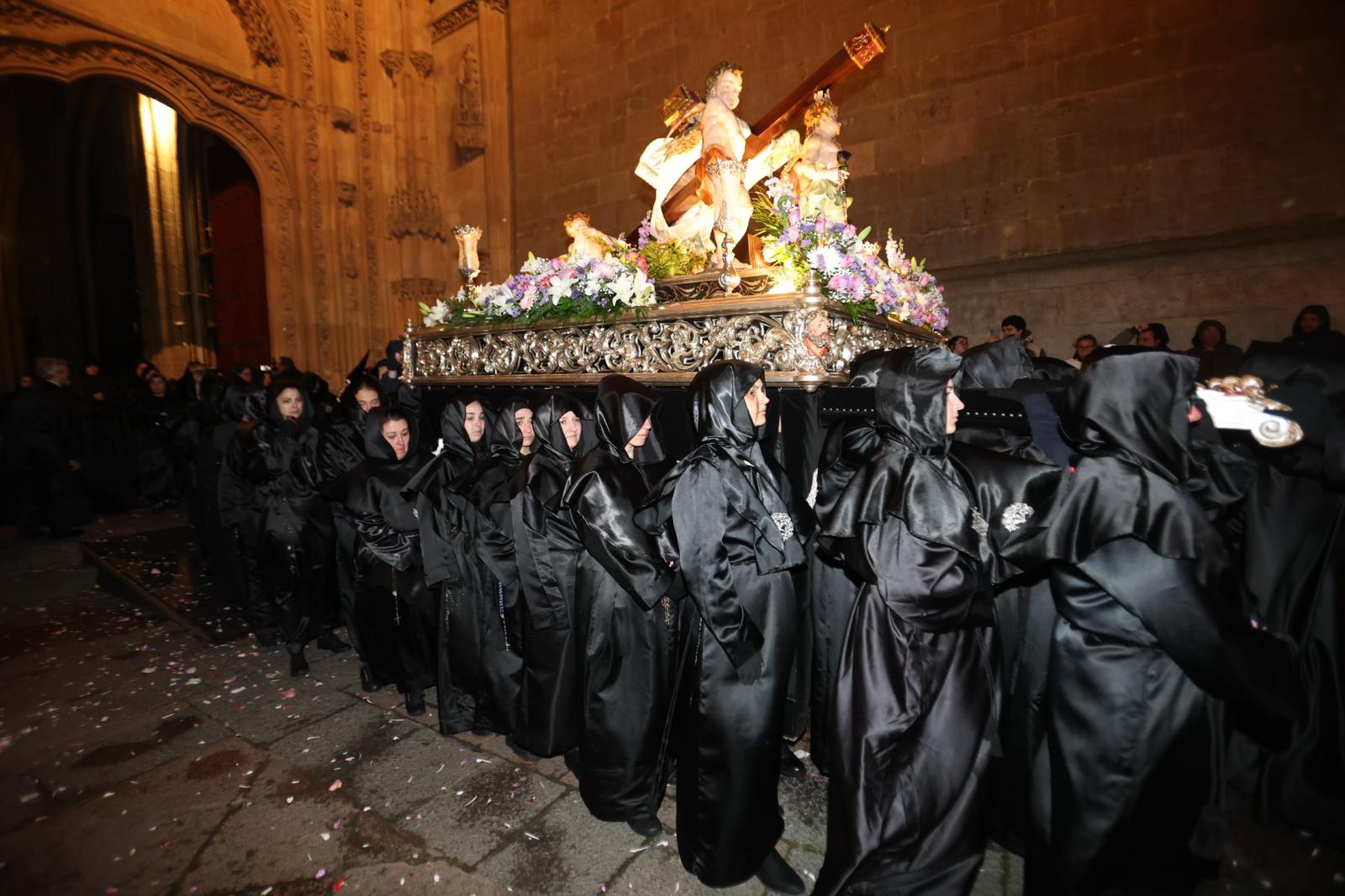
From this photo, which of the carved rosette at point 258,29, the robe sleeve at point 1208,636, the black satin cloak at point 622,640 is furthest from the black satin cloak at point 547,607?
the carved rosette at point 258,29

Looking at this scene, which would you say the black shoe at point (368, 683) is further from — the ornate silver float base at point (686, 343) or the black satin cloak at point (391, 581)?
the ornate silver float base at point (686, 343)

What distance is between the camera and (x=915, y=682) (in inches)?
93.1

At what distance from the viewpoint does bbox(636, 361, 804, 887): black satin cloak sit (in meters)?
2.49

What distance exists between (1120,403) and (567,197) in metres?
12.5

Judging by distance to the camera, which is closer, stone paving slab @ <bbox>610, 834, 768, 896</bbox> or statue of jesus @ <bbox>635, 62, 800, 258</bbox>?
stone paving slab @ <bbox>610, 834, 768, 896</bbox>

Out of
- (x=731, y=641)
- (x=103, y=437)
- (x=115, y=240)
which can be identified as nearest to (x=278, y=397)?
(x=731, y=641)

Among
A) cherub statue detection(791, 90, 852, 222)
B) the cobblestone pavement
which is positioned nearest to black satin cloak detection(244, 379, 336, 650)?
the cobblestone pavement

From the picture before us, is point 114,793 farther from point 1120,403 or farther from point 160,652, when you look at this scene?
point 1120,403

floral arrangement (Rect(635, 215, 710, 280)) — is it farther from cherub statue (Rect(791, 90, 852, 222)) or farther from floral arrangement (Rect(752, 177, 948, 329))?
cherub statue (Rect(791, 90, 852, 222))

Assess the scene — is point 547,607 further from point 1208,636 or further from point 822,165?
point 822,165

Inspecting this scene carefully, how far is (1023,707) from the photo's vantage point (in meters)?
2.60

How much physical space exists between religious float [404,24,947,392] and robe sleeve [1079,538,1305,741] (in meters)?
2.12

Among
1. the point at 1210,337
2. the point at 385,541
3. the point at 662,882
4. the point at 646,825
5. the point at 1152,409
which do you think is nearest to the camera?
the point at 1152,409

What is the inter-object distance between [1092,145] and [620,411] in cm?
812
